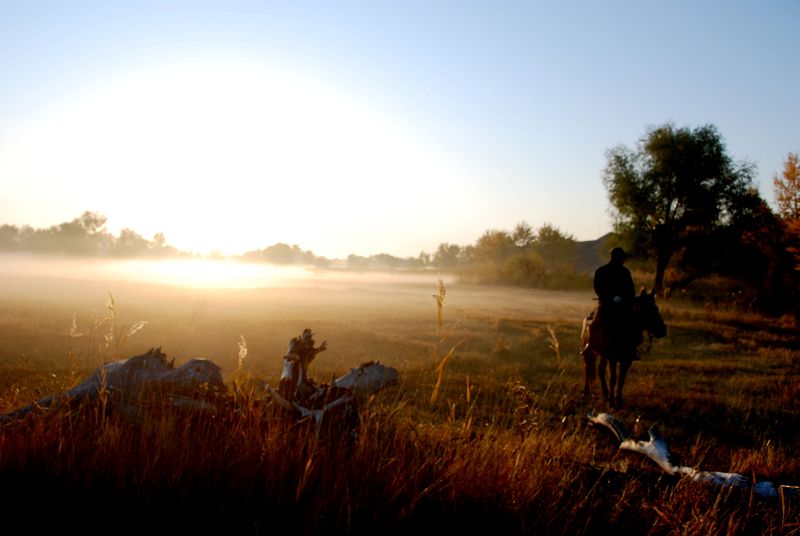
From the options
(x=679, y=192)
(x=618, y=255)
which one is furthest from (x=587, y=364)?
(x=679, y=192)

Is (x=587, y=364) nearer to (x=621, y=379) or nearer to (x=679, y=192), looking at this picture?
(x=621, y=379)

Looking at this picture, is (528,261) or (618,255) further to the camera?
(528,261)

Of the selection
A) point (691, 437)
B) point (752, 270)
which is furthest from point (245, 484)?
point (752, 270)

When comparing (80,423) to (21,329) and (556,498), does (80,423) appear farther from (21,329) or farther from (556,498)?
(21,329)

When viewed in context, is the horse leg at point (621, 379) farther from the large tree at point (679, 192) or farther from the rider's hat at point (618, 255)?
the large tree at point (679, 192)

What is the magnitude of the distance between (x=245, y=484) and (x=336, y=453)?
540 millimetres

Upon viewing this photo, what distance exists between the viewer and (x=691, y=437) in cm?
677

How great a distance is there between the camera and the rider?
8.78 metres

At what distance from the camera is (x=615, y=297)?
28.6ft

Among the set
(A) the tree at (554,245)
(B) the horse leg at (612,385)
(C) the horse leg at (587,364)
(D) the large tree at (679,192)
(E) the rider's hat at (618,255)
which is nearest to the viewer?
(B) the horse leg at (612,385)

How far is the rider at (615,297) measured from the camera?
8.78 meters

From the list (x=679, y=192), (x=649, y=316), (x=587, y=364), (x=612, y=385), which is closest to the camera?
(x=612, y=385)

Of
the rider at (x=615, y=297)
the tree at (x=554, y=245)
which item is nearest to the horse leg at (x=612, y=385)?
the rider at (x=615, y=297)

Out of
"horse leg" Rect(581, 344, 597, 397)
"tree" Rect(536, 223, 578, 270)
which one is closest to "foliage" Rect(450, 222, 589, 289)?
"tree" Rect(536, 223, 578, 270)
